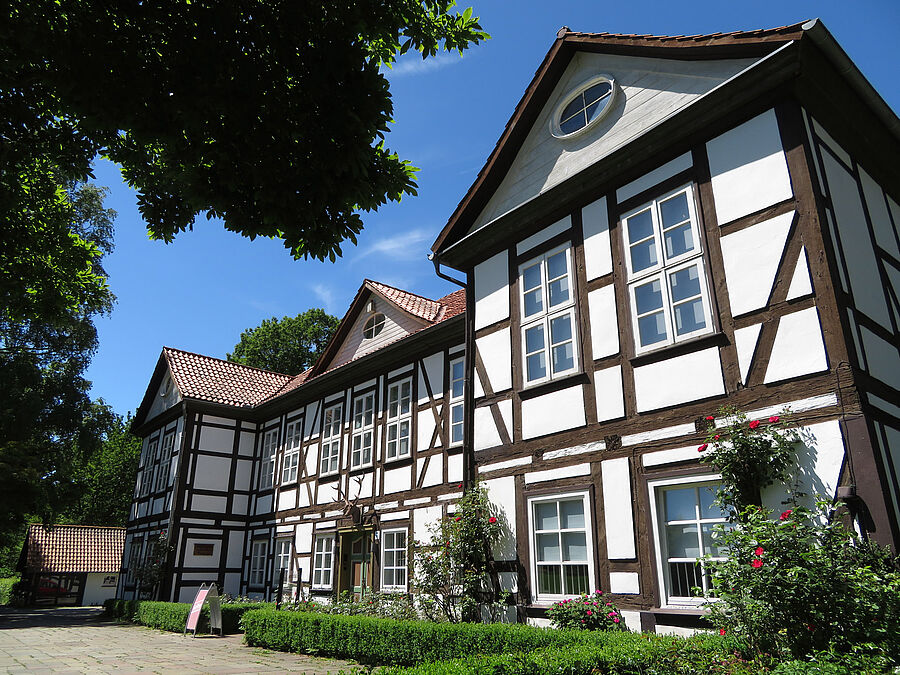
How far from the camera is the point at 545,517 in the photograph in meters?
10.3

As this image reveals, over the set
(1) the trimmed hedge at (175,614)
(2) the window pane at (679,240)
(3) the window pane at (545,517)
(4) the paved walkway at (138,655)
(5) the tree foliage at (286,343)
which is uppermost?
(5) the tree foliage at (286,343)

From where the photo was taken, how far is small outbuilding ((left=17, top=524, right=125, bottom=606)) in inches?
1481

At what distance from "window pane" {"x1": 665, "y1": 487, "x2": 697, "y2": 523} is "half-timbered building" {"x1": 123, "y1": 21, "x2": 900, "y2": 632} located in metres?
0.03

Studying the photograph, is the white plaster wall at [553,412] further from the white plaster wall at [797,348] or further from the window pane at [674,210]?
the white plaster wall at [797,348]

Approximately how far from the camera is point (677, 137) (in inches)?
380

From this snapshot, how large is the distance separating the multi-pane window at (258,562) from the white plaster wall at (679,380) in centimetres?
1634

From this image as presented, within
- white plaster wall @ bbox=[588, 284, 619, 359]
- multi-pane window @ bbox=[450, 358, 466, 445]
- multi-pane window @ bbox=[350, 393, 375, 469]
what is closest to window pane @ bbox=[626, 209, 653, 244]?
white plaster wall @ bbox=[588, 284, 619, 359]

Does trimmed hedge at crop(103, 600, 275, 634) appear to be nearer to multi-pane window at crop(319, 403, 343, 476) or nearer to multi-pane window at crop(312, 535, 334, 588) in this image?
multi-pane window at crop(312, 535, 334, 588)

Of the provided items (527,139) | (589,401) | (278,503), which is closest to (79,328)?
(278,503)

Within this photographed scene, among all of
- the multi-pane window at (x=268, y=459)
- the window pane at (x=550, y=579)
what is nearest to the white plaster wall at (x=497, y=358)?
the window pane at (x=550, y=579)

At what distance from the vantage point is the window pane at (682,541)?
8.26m

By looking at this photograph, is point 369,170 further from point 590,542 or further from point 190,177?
point 590,542

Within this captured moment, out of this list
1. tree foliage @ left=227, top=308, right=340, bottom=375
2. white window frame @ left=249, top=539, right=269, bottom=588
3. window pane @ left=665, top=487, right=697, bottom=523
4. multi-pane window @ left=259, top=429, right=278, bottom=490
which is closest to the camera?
window pane @ left=665, top=487, right=697, bottom=523

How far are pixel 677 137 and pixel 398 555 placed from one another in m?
11.0
